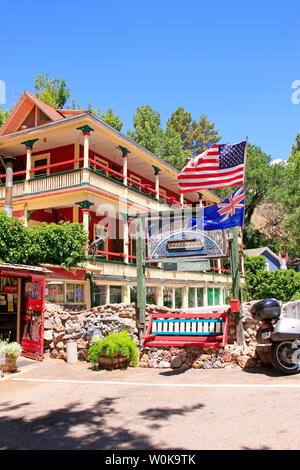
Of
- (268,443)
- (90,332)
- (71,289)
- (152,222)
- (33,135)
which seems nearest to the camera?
(268,443)

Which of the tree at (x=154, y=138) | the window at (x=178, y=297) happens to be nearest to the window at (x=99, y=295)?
the window at (x=178, y=297)

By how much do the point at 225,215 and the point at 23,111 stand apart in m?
17.4

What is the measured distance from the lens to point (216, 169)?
11.7 m

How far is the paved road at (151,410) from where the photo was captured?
192 inches

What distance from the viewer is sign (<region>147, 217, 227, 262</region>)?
11086 mm

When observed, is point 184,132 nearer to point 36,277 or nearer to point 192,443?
point 36,277

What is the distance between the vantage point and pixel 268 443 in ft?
15.2

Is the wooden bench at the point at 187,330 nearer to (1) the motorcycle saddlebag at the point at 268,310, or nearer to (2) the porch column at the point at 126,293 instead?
(1) the motorcycle saddlebag at the point at 268,310

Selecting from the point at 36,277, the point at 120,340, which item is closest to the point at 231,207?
the point at 120,340

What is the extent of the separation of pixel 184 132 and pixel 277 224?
28.7 meters

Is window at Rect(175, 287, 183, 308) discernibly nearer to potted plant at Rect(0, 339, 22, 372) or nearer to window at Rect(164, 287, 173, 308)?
window at Rect(164, 287, 173, 308)

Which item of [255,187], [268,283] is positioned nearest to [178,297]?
[268,283]

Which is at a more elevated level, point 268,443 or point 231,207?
point 231,207

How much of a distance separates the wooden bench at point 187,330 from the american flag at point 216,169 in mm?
3707
